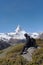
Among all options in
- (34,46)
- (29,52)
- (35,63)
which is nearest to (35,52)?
(29,52)

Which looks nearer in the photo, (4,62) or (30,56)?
(4,62)

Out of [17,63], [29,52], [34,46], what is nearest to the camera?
[17,63]

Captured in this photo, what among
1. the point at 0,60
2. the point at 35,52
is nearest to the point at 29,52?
the point at 35,52

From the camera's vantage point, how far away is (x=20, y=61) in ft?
117

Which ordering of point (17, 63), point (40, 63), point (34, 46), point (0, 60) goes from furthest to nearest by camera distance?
1. point (34, 46)
2. point (0, 60)
3. point (17, 63)
4. point (40, 63)

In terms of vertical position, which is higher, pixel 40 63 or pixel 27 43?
pixel 27 43

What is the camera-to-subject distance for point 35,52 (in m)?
40.7

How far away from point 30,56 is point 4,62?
→ 5422 millimetres

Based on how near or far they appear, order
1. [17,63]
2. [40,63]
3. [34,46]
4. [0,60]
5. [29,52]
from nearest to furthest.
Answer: [40,63], [17,63], [0,60], [29,52], [34,46]

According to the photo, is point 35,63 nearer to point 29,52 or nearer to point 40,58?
point 40,58

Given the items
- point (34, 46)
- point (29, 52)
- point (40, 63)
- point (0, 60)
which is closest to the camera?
point (40, 63)

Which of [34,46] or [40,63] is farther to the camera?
[34,46]

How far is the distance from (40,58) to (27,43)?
10916mm

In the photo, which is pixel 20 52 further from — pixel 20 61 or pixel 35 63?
pixel 35 63
